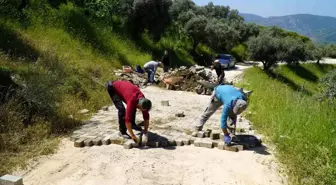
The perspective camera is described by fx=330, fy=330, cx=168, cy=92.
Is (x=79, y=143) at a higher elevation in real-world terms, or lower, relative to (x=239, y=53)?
higher

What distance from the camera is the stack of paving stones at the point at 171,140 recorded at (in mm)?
6581

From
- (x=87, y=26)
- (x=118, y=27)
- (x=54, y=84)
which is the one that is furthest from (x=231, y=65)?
(x=54, y=84)

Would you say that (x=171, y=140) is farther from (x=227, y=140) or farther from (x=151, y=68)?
(x=151, y=68)

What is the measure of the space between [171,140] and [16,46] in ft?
28.7

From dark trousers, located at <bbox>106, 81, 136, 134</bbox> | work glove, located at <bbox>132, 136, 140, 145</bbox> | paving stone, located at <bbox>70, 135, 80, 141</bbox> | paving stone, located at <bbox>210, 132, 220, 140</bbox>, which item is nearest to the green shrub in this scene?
paving stone, located at <bbox>210, 132, 220, 140</bbox>

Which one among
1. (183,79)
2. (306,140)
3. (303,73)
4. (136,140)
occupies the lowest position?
(303,73)

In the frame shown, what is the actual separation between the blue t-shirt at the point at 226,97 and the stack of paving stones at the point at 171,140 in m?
0.53

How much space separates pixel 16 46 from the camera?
41.6 feet

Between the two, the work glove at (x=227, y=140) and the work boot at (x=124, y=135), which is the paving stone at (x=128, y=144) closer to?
the work boot at (x=124, y=135)

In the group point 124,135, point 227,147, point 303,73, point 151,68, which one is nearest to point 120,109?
point 124,135

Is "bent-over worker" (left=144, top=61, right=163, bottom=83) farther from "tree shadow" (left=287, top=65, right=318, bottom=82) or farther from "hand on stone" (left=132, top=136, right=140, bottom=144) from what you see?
"tree shadow" (left=287, top=65, right=318, bottom=82)

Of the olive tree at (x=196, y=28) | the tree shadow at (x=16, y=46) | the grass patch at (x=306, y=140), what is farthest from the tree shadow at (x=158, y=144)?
the olive tree at (x=196, y=28)

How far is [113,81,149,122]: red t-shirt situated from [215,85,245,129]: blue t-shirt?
4.91 feet

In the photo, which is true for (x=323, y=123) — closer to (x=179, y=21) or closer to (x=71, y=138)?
(x=71, y=138)
